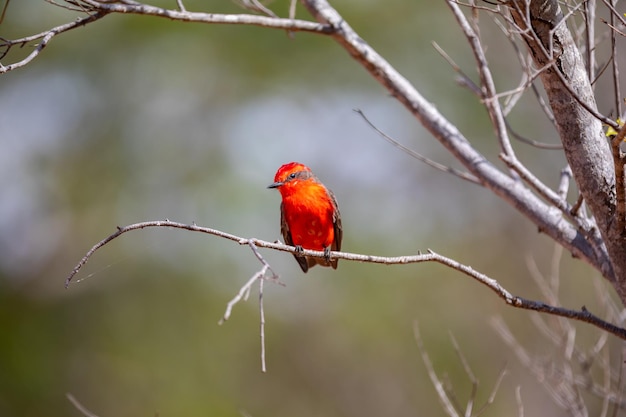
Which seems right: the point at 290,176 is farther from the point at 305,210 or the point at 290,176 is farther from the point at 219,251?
the point at 219,251

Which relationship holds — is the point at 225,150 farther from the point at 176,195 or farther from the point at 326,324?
the point at 326,324

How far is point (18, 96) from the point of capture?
42.3ft

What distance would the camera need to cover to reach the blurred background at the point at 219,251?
11.7 m

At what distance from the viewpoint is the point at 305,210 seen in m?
5.76

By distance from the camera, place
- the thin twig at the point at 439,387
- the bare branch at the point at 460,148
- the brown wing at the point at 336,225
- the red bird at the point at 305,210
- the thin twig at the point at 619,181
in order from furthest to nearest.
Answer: the brown wing at the point at 336,225 < the red bird at the point at 305,210 < the thin twig at the point at 439,387 < the bare branch at the point at 460,148 < the thin twig at the point at 619,181

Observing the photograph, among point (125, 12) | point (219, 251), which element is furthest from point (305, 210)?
point (219, 251)

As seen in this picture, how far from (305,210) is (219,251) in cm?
730

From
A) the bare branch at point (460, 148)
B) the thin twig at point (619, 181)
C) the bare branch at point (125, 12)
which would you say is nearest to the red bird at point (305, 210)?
the bare branch at point (460, 148)

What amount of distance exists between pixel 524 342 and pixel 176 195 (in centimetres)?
623

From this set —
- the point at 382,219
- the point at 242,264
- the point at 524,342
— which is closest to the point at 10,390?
the point at 242,264

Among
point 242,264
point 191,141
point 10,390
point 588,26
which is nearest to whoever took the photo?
point 588,26

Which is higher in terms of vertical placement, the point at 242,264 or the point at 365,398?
the point at 242,264

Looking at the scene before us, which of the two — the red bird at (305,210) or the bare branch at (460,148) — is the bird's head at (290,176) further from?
the bare branch at (460,148)

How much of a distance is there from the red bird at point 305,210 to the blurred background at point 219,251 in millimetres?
5526
